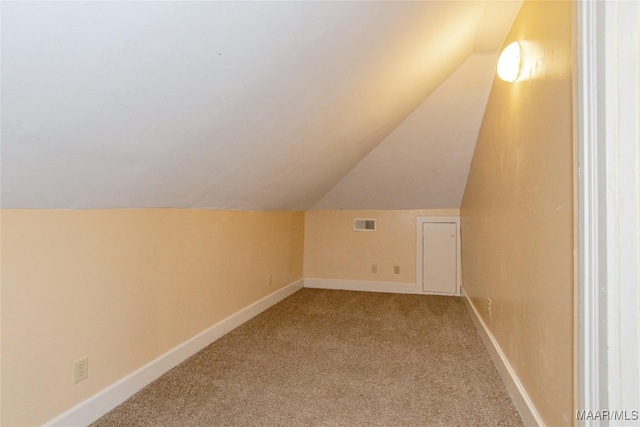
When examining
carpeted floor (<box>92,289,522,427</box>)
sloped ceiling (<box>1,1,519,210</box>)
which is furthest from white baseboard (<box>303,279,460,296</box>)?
sloped ceiling (<box>1,1,519,210</box>)

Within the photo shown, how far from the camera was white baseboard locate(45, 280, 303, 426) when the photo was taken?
1660 mm

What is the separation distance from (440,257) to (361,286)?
3.51 feet

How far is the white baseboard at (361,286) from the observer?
4.77 meters

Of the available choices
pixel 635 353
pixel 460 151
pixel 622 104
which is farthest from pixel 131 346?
pixel 460 151

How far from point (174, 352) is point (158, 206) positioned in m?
0.93

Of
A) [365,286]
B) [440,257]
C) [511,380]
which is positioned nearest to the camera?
[511,380]

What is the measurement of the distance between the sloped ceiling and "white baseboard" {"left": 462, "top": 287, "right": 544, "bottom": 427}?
5.65 ft

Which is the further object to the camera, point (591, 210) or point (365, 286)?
point (365, 286)

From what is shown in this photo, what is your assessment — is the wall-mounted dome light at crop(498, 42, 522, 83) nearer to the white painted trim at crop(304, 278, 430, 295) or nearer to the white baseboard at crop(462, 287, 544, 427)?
the white baseboard at crop(462, 287, 544, 427)

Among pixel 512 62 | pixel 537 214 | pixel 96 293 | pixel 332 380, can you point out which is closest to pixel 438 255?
pixel 332 380

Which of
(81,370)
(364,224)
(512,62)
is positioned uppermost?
(512,62)

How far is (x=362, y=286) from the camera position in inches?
194

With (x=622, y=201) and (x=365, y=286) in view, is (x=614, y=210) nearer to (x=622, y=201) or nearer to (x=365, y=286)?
(x=622, y=201)

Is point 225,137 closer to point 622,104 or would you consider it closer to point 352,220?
point 622,104
